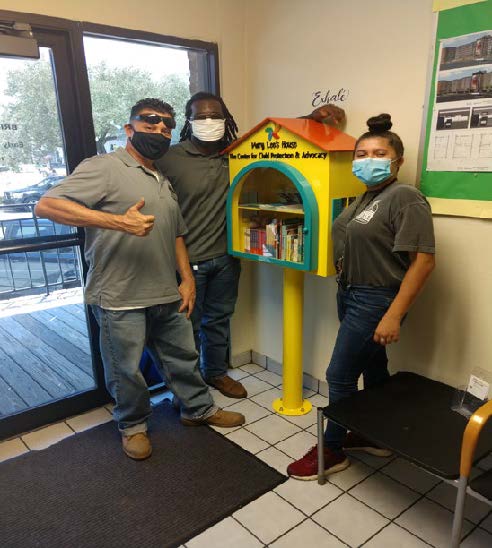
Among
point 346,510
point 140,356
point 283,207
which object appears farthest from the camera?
point 283,207

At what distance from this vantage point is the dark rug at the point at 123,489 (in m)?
1.72

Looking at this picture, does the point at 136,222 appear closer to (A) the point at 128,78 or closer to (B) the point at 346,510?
(A) the point at 128,78

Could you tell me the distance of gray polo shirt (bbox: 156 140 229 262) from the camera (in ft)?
7.56

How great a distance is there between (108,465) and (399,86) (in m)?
2.16

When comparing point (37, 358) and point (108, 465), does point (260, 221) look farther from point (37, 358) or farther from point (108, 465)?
point (37, 358)

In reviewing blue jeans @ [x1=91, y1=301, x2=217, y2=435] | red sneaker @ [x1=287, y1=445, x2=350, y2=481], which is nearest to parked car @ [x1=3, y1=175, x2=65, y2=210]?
blue jeans @ [x1=91, y1=301, x2=217, y2=435]

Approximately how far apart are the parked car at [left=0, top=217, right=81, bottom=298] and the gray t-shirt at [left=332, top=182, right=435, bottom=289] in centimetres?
144

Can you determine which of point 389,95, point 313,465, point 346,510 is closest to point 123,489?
point 313,465

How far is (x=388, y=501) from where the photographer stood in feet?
6.04

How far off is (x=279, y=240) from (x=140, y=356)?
2.83ft

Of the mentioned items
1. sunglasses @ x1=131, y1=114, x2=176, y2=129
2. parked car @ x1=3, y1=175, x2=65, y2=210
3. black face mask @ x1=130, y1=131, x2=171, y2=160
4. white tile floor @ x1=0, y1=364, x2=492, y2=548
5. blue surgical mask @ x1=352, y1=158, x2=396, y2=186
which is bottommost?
white tile floor @ x1=0, y1=364, x2=492, y2=548

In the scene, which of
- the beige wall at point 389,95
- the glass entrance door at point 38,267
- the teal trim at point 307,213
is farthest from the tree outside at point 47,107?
the teal trim at point 307,213

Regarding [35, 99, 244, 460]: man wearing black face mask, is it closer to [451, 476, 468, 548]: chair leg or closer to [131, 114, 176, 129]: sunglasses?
[131, 114, 176, 129]: sunglasses

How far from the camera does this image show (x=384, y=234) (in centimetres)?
168
